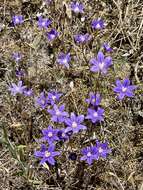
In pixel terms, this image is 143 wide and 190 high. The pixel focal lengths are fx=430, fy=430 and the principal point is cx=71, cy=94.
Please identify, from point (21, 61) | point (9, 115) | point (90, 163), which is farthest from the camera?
point (21, 61)

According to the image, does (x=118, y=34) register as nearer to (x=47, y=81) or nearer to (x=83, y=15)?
(x=83, y=15)

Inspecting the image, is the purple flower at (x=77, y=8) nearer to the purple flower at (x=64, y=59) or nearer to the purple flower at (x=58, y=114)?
the purple flower at (x=64, y=59)

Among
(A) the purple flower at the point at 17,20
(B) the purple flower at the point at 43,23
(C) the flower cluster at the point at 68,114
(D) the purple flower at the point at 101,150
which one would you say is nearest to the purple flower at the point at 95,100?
(C) the flower cluster at the point at 68,114

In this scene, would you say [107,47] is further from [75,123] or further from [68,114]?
[75,123]

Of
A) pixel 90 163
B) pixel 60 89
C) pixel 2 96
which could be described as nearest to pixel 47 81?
pixel 60 89

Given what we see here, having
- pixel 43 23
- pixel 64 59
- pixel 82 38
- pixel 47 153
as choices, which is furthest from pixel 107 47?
pixel 47 153

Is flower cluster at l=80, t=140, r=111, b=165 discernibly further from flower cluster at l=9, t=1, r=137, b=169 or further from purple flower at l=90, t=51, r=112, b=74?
purple flower at l=90, t=51, r=112, b=74

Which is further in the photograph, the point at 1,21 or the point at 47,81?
the point at 1,21
